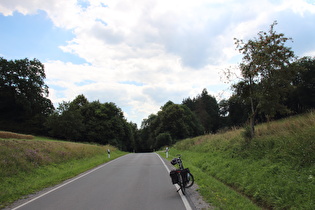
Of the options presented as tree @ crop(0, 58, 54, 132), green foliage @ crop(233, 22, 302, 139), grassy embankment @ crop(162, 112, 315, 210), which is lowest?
grassy embankment @ crop(162, 112, 315, 210)

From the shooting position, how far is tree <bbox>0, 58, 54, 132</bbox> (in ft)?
172

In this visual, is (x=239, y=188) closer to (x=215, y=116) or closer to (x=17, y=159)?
(x=17, y=159)

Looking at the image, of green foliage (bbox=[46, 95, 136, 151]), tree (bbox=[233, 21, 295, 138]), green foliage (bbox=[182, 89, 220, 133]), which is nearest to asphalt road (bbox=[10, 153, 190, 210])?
tree (bbox=[233, 21, 295, 138])

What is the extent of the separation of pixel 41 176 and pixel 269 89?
41.7 feet

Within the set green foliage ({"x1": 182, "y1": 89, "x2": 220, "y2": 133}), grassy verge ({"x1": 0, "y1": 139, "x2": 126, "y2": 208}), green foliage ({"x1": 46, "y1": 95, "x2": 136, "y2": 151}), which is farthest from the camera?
green foliage ({"x1": 182, "y1": 89, "x2": 220, "y2": 133})

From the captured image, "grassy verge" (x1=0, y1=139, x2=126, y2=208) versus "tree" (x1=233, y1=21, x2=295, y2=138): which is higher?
"tree" (x1=233, y1=21, x2=295, y2=138)

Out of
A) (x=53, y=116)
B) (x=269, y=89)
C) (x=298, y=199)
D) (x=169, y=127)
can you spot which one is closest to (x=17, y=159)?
(x=298, y=199)

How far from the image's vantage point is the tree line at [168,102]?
11438 millimetres

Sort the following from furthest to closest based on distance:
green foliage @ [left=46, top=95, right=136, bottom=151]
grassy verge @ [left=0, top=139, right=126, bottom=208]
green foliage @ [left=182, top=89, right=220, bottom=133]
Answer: green foliage @ [left=182, top=89, right=220, bottom=133]
green foliage @ [left=46, top=95, right=136, bottom=151]
grassy verge @ [left=0, top=139, right=126, bottom=208]

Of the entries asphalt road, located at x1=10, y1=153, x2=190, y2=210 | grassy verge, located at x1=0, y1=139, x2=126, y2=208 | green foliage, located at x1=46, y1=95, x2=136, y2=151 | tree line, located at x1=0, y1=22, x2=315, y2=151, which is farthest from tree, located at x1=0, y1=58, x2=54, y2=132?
asphalt road, located at x1=10, y1=153, x2=190, y2=210

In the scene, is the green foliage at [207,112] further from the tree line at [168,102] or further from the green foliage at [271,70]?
the green foliage at [271,70]

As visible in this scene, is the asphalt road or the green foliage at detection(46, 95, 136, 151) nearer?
the asphalt road

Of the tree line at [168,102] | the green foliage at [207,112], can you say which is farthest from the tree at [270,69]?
the green foliage at [207,112]

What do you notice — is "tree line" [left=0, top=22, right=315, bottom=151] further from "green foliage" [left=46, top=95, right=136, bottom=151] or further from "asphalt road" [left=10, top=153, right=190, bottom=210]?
"asphalt road" [left=10, top=153, right=190, bottom=210]
